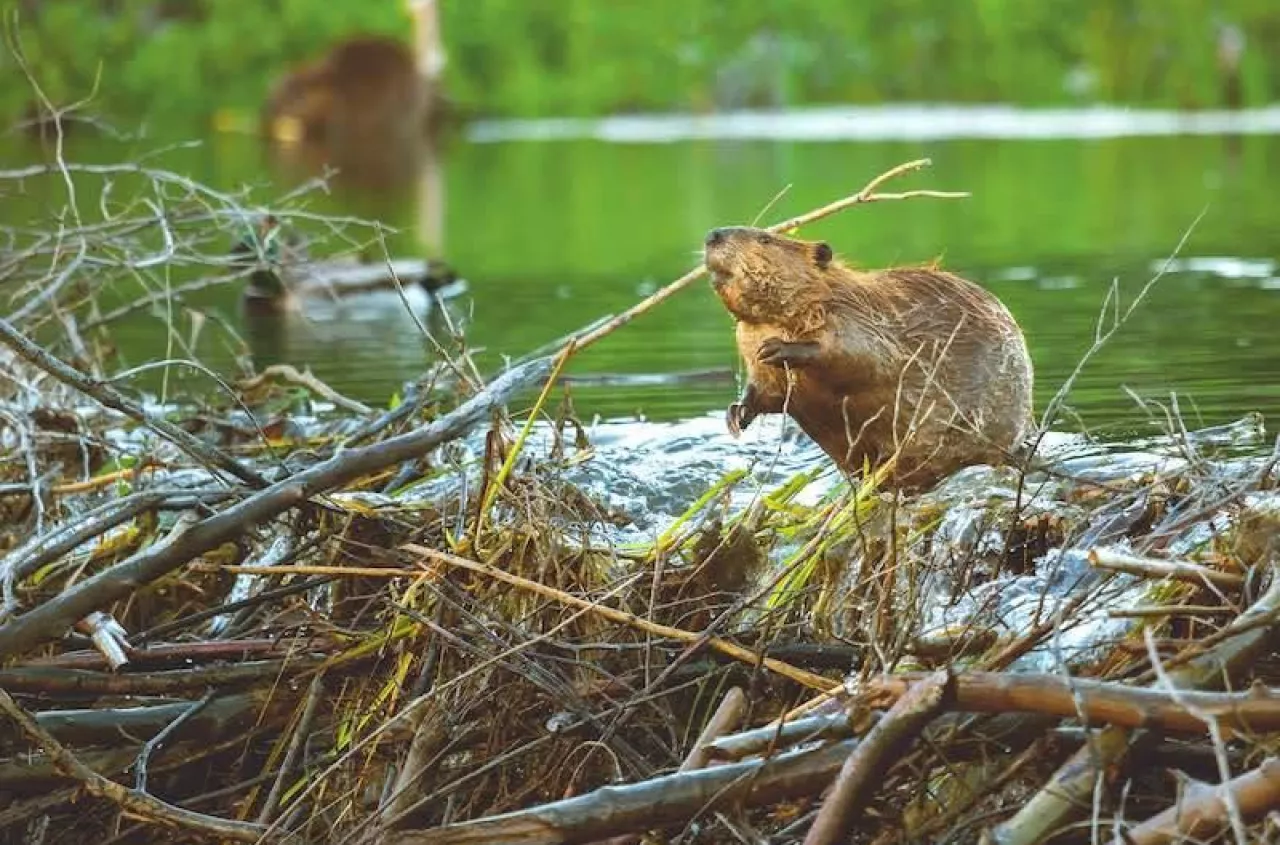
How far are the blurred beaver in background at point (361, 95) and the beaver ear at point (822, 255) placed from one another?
25.6 m

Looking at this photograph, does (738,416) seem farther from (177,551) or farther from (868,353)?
(177,551)

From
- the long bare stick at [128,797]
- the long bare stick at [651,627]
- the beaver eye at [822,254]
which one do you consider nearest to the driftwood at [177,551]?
the long bare stick at [128,797]

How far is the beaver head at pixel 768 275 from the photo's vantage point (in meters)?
4.34

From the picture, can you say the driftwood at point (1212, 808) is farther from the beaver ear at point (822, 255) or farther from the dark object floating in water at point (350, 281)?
the dark object floating in water at point (350, 281)

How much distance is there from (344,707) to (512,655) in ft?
1.21

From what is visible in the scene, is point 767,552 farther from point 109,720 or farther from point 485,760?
point 109,720

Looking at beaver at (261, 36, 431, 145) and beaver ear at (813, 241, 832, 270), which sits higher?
beaver ear at (813, 241, 832, 270)

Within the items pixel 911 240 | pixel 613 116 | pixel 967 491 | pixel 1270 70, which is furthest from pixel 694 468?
pixel 613 116

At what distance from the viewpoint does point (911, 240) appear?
1340cm

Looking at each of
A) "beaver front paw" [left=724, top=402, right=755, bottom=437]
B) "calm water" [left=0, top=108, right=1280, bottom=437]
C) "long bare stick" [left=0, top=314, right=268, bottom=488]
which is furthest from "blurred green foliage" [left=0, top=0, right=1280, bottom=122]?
"long bare stick" [left=0, top=314, right=268, bottom=488]

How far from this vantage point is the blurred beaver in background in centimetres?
2998

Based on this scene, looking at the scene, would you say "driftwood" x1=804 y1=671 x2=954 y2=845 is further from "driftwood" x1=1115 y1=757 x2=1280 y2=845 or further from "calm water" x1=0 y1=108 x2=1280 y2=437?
"calm water" x1=0 y1=108 x2=1280 y2=437

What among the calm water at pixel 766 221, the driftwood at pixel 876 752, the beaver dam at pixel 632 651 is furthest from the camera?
the calm water at pixel 766 221

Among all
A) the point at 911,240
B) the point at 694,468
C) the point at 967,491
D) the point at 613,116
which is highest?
the point at 967,491
